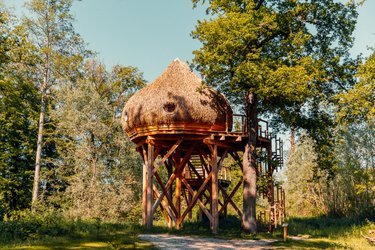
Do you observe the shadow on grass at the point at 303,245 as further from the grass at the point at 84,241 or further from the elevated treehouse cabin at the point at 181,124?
the grass at the point at 84,241

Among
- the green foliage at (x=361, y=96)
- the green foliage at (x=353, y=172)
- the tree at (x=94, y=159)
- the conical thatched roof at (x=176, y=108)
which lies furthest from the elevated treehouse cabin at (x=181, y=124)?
the green foliage at (x=353, y=172)

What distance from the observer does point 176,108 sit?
810 inches

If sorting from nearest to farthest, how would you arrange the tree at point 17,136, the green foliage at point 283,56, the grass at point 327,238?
the grass at point 327,238, the green foliage at point 283,56, the tree at point 17,136

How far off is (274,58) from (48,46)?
1897 cm

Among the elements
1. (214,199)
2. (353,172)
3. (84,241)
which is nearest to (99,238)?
(84,241)

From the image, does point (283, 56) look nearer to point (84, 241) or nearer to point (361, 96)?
point (361, 96)

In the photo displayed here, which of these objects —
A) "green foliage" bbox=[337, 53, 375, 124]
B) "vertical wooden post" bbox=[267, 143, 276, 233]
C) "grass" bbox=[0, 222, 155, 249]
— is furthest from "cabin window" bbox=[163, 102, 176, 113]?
"green foliage" bbox=[337, 53, 375, 124]

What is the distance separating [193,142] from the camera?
22281mm

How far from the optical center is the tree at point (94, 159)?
30094mm

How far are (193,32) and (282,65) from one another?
5076mm

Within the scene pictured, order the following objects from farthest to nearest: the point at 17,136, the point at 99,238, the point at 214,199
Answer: the point at 17,136, the point at 214,199, the point at 99,238

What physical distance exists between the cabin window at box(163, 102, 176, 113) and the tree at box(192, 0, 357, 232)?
2238mm

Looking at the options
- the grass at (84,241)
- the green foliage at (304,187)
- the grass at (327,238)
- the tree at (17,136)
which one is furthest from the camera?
the green foliage at (304,187)

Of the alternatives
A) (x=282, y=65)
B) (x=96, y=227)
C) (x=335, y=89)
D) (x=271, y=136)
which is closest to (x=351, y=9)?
(x=335, y=89)
